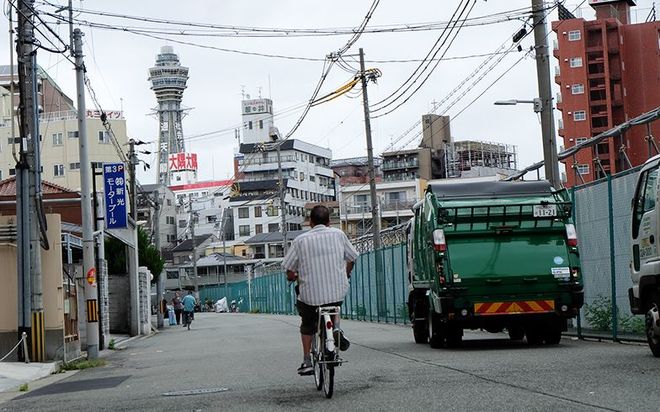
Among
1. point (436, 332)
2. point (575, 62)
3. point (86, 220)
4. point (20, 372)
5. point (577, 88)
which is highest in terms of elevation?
point (575, 62)

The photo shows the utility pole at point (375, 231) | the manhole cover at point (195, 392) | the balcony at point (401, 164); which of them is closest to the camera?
the manhole cover at point (195, 392)

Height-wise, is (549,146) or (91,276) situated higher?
(549,146)

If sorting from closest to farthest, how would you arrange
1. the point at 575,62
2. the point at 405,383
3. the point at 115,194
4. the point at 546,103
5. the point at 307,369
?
the point at 307,369 < the point at 405,383 < the point at 546,103 < the point at 115,194 < the point at 575,62

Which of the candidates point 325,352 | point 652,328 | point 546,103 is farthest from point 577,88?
point 325,352

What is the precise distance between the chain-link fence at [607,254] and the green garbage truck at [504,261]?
788mm

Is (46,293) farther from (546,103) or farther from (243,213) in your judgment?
(243,213)

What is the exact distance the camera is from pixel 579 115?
74.0m

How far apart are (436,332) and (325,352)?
7.60 m

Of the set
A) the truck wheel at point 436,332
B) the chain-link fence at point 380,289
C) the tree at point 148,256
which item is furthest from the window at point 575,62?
the truck wheel at point 436,332

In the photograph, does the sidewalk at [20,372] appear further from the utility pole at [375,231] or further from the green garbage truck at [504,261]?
the utility pole at [375,231]

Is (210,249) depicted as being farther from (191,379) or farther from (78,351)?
(191,379)

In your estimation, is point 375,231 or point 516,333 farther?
point 375,231

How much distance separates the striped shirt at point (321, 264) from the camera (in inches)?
383

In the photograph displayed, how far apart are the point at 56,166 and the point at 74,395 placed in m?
77.8
